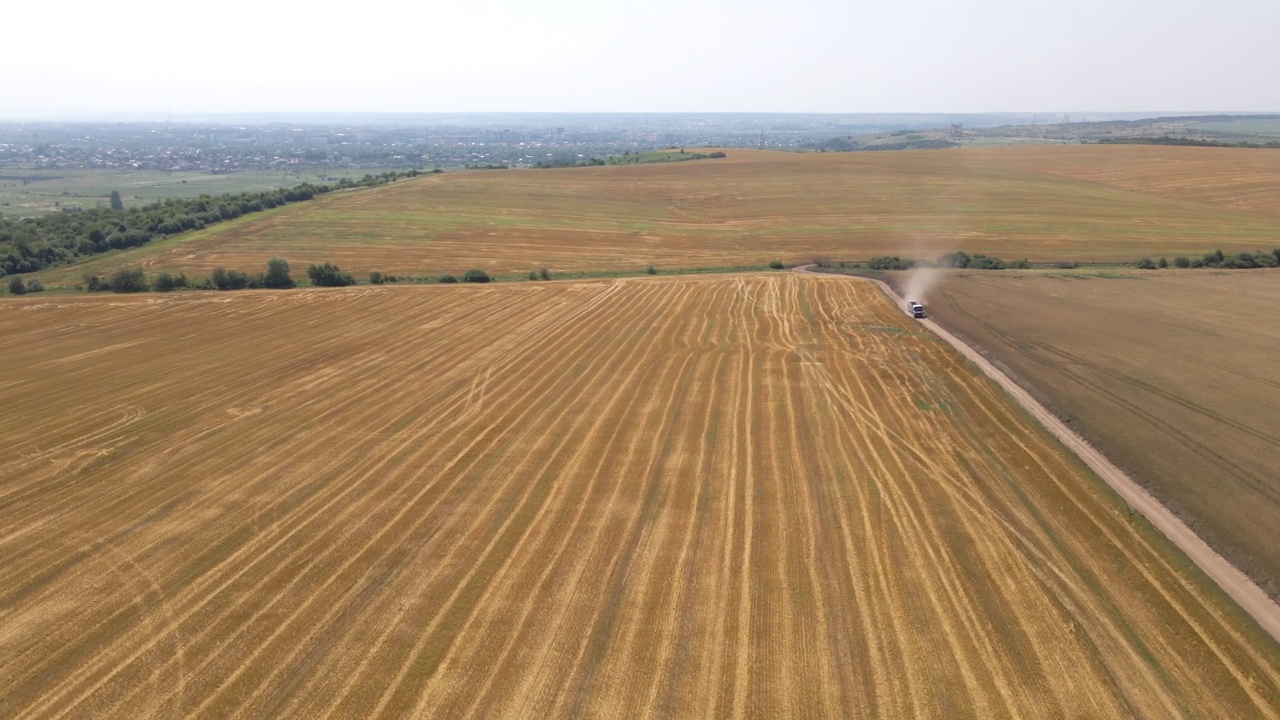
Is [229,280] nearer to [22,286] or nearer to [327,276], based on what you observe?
[327,276]

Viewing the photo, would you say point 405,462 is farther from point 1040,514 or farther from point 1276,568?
point 1276,568

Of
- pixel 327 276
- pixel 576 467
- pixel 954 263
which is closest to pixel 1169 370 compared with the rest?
pixel 576 467

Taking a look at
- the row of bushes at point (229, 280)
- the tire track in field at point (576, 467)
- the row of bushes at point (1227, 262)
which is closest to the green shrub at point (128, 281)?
the row of bushes at point (229, 280)

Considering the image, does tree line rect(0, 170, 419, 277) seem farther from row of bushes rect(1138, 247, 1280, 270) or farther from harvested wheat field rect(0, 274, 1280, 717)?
row of bushes rect(1138, 247, 1280, 270)

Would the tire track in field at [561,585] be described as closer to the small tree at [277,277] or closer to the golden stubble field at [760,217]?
the golden stubble field at [760,217]

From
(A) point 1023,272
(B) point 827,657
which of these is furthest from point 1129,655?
(A) point 1023,272

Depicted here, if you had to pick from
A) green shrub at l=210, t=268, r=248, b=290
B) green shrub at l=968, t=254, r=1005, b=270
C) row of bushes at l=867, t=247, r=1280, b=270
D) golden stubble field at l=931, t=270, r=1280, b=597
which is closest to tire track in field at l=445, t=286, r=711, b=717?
golden stubble field at l=931, t=270, r=1280, b=597
